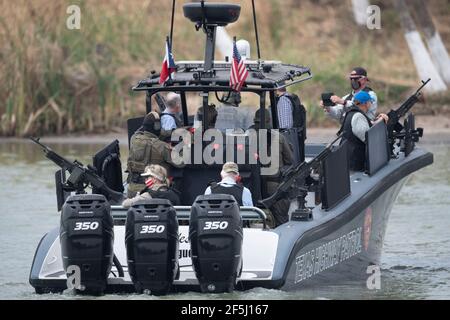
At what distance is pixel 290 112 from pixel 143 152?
1.92 meters

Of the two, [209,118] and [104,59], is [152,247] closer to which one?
[209,118]

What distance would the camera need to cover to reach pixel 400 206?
20266 millimetres

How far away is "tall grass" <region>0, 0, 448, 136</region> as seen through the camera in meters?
25.9

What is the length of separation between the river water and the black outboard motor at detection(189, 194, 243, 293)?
0.42 feet

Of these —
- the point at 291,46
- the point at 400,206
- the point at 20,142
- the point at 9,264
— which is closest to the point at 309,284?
the point at 9,264

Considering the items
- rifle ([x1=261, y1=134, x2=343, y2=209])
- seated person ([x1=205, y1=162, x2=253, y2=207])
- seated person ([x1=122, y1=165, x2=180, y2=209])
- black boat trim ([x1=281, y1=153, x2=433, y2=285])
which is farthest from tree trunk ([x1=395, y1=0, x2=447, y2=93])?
seated person ([x1=122, y1=165, x2=180, y2=209])

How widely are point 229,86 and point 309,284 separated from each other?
1903 millimetres

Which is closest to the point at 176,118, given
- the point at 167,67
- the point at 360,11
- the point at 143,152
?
the point at 143,152

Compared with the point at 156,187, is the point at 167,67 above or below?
above

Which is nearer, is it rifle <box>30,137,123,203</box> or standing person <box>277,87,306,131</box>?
rifle <box>30,137,123,203</box>

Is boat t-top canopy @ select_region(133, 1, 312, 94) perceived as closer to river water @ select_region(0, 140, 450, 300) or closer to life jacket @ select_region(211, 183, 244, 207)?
life jacket @ select_region(211, 183, 244, 207)

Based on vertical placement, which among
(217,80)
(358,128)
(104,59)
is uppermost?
(104,59)

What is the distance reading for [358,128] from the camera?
50.9ft

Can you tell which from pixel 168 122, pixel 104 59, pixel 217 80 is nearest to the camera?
pixel 217 80
